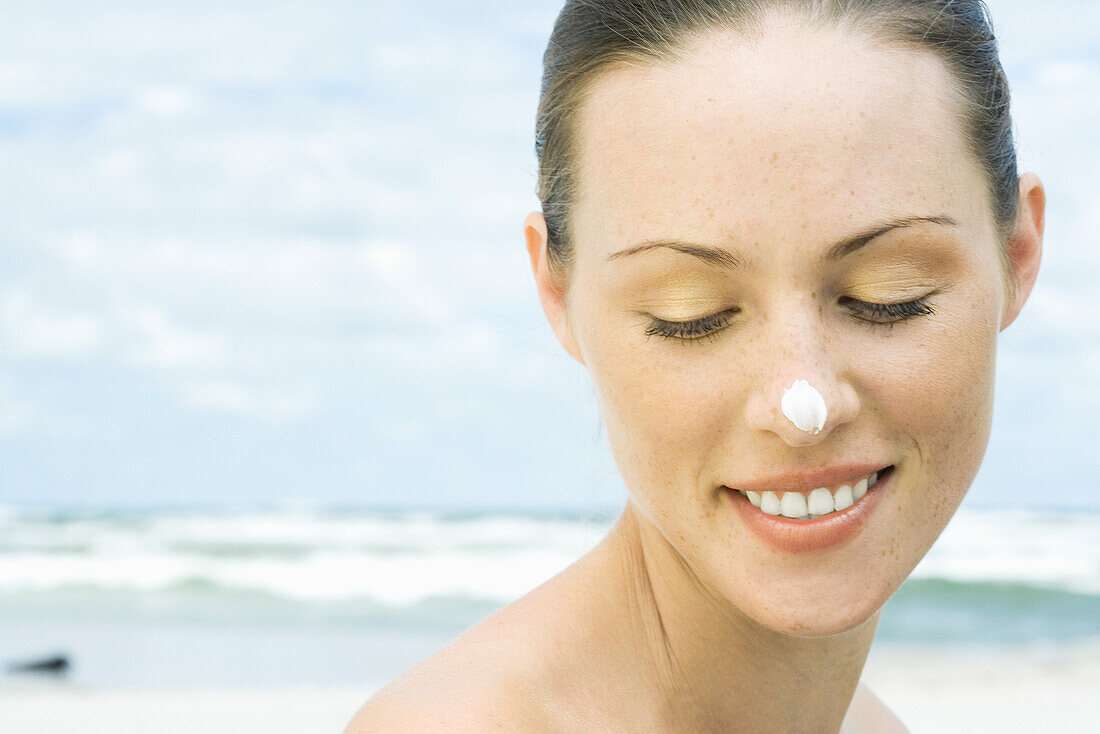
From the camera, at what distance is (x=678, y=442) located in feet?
4.81

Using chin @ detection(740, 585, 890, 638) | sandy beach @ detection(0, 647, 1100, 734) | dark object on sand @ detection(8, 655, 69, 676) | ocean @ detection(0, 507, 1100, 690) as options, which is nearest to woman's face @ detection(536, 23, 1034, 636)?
chin @ detection(740, 585, 890, 638)

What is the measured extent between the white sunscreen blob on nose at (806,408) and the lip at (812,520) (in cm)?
11

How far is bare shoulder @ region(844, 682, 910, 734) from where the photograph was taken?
7.93ft

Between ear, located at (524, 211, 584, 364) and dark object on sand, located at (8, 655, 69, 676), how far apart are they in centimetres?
777

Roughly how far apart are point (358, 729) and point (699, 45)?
966 mm

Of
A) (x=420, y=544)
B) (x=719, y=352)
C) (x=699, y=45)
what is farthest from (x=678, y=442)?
(x=420, y=544)

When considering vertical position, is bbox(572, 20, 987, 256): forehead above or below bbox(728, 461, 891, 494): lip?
above

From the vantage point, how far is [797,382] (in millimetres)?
1363

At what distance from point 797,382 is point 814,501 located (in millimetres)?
176

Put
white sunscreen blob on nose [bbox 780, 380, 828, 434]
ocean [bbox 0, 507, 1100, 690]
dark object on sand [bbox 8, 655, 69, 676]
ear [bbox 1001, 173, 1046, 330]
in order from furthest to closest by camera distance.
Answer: ocean [bbox 0, 507, 1100, 690], dark object on sand [bbox 8, 655, 69, 676], ear [bbox 1001, 173, 1046, 330], white sunscreen blob on nose [bbox 780, 380, 828, 434]

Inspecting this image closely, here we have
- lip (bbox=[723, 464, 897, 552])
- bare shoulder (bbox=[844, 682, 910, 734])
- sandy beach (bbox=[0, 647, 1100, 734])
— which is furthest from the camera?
sandy beach (bbox=[0, 647, 1100, 734])

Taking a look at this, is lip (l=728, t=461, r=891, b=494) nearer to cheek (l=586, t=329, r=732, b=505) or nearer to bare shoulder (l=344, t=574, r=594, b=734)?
cheek (l=586, t=329, r=732, b=505)

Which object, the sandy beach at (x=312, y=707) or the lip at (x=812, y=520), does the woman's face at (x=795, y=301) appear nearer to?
the lip at (x=812, y=520)

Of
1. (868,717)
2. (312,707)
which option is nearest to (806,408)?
(868,717)
